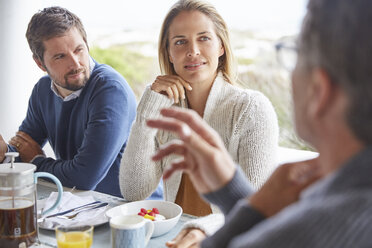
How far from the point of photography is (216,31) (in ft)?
5.91

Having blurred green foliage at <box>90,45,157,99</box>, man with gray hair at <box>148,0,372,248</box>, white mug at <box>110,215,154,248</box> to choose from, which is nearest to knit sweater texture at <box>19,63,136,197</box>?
white mug at <box>110,215,154,248</box>

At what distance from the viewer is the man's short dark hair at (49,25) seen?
2014 millimetres

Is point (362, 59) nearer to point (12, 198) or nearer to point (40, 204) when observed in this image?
point (12, 198)

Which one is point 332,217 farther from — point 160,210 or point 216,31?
point 216,31

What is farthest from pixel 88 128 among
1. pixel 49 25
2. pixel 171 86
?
pixel 49 25

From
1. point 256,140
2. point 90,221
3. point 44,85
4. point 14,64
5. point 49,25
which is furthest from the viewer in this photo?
point 14,64

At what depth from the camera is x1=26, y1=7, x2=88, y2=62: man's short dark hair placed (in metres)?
2.01

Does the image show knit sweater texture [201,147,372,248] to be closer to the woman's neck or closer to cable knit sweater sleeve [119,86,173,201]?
cable knit sweater sleeve [119,86,173,201]

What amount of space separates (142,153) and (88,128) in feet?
0.99

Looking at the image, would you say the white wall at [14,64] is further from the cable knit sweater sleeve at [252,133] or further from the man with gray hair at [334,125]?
the man with gray hair at [334,125]

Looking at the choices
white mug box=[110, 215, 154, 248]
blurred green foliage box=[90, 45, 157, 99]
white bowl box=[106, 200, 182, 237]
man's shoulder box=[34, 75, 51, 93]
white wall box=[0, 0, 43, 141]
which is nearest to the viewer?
white mug box=[110, 215, 154, 248]

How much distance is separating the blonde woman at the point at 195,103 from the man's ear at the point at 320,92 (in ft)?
3.35

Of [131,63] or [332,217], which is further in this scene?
[131,63]

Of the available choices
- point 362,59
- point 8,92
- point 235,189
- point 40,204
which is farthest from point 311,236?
point 8,92
